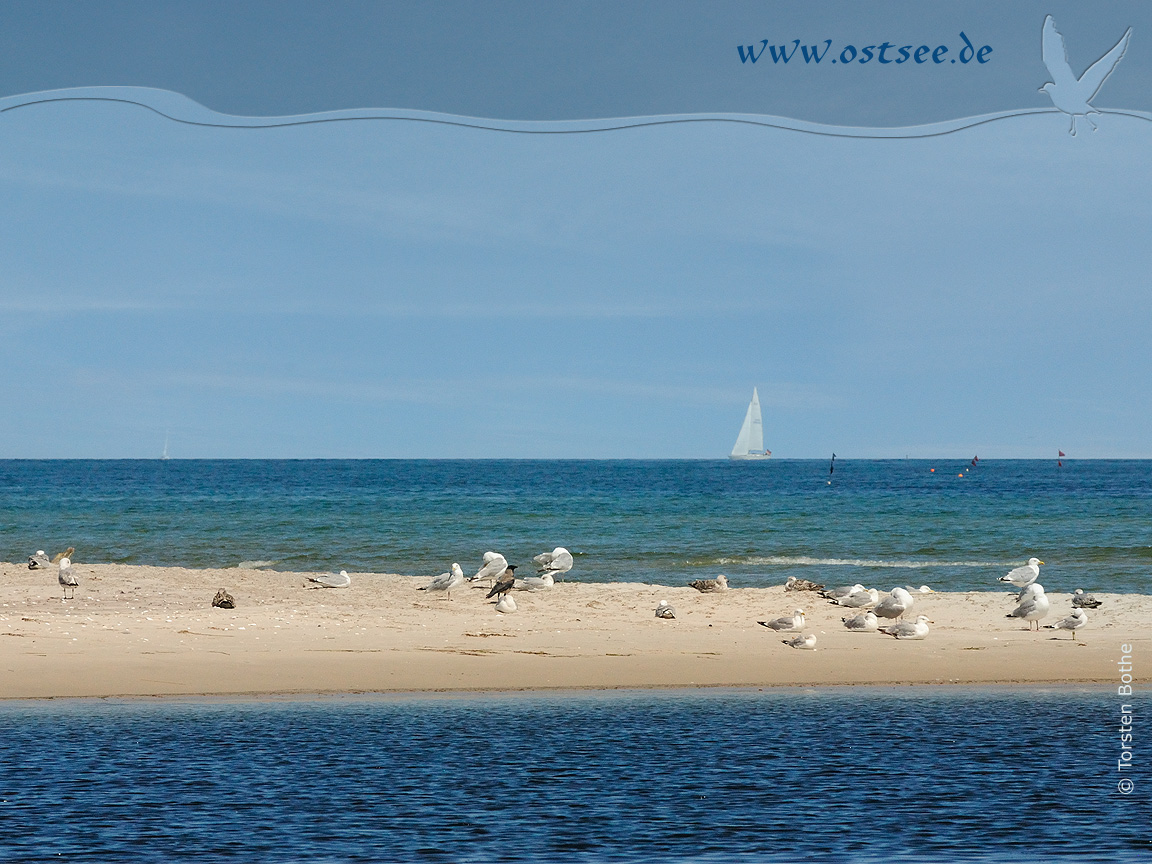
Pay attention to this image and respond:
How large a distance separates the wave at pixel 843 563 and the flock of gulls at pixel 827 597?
5567 mm

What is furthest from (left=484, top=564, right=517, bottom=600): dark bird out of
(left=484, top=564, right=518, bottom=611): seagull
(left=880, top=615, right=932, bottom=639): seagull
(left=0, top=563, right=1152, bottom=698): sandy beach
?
(left=880, top=615, right=932, bottom=639): seagull

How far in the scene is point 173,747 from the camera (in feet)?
33.3

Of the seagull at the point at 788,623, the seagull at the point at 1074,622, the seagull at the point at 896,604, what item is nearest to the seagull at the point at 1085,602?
the seagull at the point at 1074,622

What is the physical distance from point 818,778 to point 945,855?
2.01 metres

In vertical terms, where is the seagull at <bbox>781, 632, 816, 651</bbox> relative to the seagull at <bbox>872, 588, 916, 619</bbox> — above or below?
below

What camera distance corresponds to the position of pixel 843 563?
106 feet

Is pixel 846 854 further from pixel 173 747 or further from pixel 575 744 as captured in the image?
pixel 173 747

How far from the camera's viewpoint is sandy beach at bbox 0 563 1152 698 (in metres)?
14.0

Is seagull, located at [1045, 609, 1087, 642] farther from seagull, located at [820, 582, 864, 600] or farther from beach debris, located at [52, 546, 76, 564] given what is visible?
beach debris, located at [52, 546, 76, 564]

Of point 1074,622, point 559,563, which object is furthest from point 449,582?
point 1074,622

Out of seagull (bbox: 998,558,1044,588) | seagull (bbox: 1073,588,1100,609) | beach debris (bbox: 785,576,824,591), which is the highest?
seagull (bbox: 998,558,1044,588)

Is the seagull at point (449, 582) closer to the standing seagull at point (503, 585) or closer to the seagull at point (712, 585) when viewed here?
the standing seagull at point (503, 585)

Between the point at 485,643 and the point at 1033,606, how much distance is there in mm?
8415

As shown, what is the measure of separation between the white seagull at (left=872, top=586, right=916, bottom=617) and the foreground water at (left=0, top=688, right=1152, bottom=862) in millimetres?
5092
